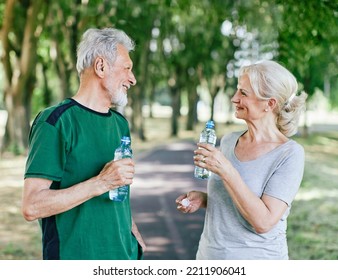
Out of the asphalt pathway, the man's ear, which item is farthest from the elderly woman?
the asphalt pathway

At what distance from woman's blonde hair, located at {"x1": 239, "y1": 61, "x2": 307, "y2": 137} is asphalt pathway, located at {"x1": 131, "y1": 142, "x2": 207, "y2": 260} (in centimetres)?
426

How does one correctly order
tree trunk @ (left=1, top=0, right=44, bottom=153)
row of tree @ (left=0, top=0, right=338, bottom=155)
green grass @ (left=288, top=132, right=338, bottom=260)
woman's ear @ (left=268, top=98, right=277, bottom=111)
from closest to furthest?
woman's ear @ (left=268, top=98, right=277, bottom=111) < row of tree @ (left=0, top=0, right=338, bottom=155) < green grass @ (left=288, top=132, right=338, bottom=260) < tree trunk @ (left=1, top=0, right=44, bottom=153)

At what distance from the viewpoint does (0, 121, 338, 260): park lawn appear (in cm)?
730

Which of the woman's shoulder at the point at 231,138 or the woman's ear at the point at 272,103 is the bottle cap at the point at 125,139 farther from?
the woman's ear at the point at 272,103

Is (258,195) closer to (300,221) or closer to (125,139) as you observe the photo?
(125,139)

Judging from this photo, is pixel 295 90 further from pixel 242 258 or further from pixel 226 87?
pixel 226 87

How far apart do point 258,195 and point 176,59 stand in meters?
24.4

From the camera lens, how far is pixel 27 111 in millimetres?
17359

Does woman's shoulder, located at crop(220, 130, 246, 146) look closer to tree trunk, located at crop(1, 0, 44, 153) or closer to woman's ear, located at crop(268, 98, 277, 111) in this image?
woman's ear, located at crop(268, 98, 277, 111)

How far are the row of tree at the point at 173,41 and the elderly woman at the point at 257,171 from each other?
251 centimetres

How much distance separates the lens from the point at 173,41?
2623 cm

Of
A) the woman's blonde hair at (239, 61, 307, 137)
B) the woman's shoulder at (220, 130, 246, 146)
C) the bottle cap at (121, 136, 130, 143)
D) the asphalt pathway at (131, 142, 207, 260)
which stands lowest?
the asphalt pathway at (131, 142, 207, 260)

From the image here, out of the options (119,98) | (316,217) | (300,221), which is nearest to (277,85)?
(119,98)

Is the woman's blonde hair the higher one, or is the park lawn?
the woman's blonde hair
